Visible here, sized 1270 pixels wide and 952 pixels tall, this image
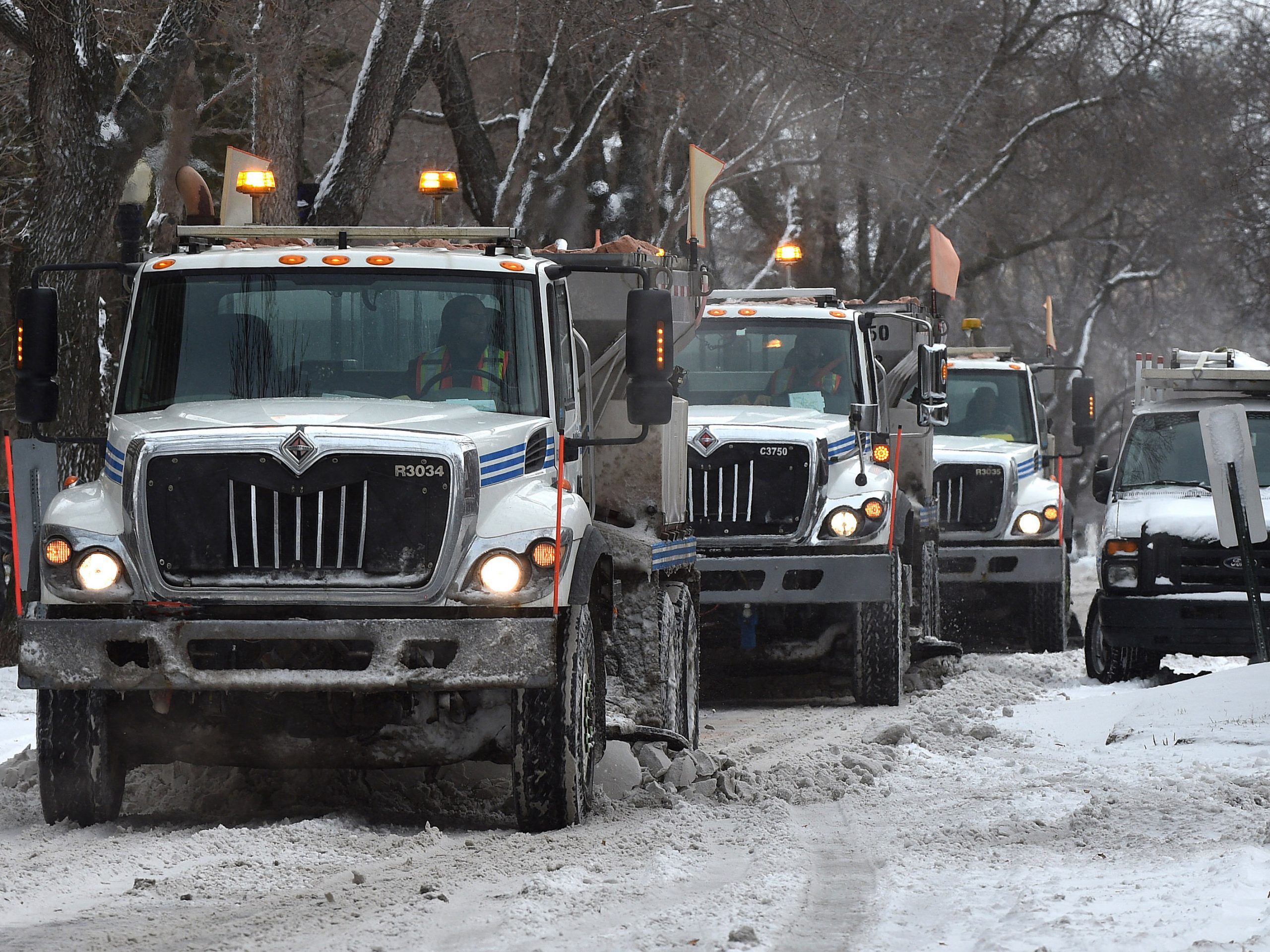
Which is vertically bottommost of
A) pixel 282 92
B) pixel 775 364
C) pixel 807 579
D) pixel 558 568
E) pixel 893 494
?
pixel 807 579

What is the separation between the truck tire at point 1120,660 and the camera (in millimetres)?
14117

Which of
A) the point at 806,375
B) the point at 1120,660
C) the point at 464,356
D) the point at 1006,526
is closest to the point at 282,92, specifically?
the point at 806,375

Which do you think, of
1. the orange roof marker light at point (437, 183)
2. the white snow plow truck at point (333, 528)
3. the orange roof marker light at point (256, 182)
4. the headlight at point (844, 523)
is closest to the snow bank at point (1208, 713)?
the headlight at point (844, 523)

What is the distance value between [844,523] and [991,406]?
614 centimetres

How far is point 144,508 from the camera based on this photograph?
292 inches

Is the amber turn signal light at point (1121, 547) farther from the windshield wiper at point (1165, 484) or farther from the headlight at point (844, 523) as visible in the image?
the headlight at point (844, 523)

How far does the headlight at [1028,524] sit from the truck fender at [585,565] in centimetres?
933

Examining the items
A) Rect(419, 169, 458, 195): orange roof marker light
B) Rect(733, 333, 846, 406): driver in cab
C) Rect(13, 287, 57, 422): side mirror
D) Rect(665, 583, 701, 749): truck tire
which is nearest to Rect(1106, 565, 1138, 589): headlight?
Rect(733, 333, 846, 406): driver in cab

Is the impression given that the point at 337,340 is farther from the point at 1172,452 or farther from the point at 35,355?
the point at 1172,452

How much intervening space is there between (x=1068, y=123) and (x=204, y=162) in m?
16.3

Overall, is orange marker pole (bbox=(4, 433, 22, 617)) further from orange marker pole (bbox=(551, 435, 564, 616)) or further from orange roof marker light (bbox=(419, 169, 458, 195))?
orange marker pole (bbox=(551, 435, 564, 616))

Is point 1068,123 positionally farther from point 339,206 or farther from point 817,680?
point 817,680

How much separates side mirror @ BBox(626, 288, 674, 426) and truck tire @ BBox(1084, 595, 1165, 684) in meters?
6.68

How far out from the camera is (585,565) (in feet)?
26.0
